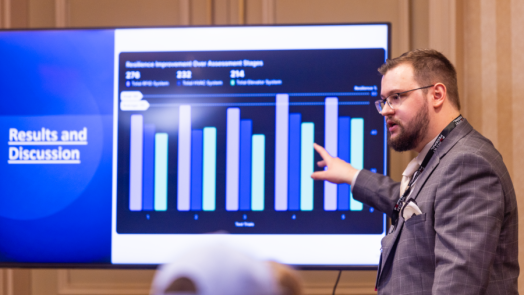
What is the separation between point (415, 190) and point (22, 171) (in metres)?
1.92

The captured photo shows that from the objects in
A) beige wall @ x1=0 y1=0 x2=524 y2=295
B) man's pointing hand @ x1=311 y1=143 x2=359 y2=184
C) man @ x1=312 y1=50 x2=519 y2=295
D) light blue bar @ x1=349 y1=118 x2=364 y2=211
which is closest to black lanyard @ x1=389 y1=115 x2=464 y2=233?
man @ x1=312 y1=50 x2=519 y2=295

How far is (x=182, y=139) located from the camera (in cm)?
238

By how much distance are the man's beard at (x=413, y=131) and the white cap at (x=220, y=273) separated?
4.77 ft

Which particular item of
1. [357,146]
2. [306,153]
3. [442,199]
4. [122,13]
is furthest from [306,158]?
[122,13]

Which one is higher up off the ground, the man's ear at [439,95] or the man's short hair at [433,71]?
the man's short hair at [433,71]

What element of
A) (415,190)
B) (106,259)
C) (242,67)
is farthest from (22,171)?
(415,190)

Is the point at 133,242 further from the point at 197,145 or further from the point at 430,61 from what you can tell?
the point at 430,61

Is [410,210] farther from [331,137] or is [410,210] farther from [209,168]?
[209,168]

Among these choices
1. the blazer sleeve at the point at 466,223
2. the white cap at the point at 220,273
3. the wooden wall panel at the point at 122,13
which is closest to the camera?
the white cap at the point at 220,273

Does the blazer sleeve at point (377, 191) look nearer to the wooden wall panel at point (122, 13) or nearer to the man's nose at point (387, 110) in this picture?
the man's nose at point (387, 110)

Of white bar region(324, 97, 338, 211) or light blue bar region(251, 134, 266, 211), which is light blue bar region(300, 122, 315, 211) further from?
light blue bar region(251, 134, 266, 211)

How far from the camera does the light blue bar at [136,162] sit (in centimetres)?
235

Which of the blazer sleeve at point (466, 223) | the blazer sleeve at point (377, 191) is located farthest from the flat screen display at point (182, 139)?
the blazer sleeve at point (466, 223)

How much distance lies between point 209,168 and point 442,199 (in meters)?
1.22
